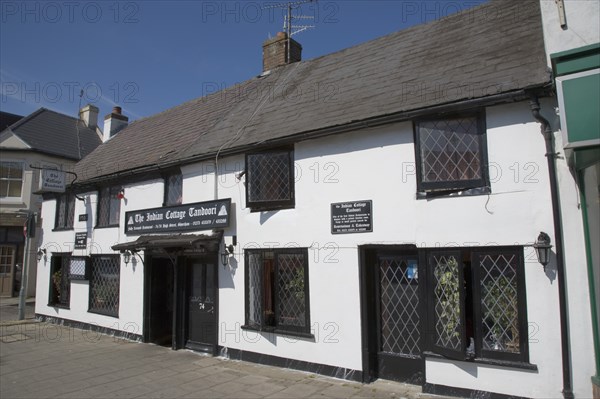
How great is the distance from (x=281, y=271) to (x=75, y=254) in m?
8.16

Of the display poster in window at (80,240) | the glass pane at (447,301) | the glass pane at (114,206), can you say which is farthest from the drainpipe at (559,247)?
the display poster in window at (80,240)

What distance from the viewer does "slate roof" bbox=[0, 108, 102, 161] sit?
20.9 meters

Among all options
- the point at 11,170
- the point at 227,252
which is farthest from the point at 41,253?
the point at 227,252

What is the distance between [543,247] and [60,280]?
546 inches

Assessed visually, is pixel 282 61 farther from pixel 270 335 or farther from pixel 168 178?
pixel 270 335

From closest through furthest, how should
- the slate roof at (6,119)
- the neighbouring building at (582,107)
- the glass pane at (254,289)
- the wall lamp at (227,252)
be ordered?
the neighbouring building at (582,107)
the glass pane at (254,289)
the wall lamp at (227,252)
the slate roof at (6,119)

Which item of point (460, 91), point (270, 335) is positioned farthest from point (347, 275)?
point (460, 91)

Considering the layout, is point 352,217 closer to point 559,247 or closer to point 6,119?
point 559,247

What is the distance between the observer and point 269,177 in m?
8.62

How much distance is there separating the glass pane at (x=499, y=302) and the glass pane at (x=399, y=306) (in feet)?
3.59

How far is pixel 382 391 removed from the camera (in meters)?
6.59

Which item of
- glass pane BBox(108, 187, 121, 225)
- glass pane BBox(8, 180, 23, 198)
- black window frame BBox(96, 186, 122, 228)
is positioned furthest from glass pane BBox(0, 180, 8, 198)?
glass pane BBox(108, 187, 121, 225)

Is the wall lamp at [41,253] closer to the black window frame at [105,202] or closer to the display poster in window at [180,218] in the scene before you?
the black window frame at [105,202]

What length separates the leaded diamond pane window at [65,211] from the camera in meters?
13.9
